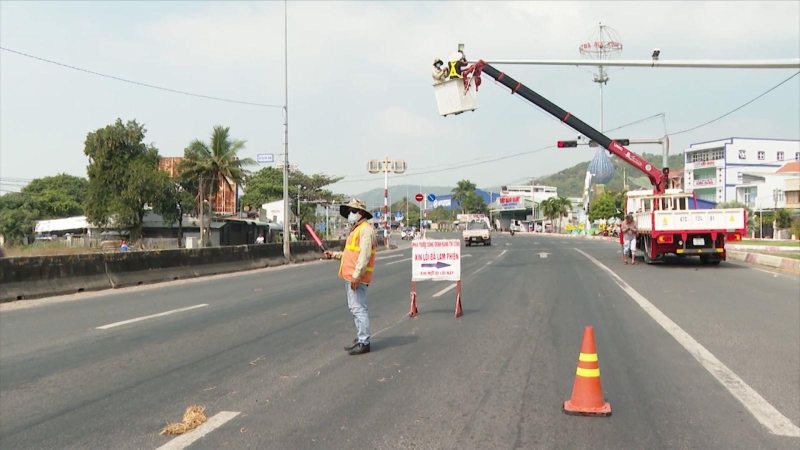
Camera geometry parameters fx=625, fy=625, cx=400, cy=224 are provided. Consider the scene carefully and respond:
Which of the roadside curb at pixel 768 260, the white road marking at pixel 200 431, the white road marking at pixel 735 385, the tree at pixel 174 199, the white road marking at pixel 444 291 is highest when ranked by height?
the tree at pixel 174 199

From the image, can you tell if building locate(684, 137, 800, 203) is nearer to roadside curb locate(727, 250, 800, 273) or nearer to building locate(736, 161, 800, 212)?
building locate(736, 161, 800, 212)

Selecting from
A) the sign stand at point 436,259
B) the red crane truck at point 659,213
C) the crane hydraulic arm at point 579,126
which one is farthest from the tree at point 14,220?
the sign stand at point 436,259

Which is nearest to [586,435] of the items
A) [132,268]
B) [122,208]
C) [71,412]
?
[71,412]

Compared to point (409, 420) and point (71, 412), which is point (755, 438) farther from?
point (71, 412)

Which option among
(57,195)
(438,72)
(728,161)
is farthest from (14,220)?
(728,161)

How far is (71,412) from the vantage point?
5406 mm

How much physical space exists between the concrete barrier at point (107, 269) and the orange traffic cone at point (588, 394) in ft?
41.0

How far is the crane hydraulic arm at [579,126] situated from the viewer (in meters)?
24.3

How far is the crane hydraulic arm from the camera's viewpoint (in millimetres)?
24266

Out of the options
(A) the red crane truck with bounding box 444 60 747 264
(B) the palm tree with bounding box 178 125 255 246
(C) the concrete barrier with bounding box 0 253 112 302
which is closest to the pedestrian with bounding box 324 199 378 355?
(C) the concrete barrier with bounding box 0 253 112 302

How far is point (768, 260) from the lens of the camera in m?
23.1

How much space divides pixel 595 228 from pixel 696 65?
88.5 metres

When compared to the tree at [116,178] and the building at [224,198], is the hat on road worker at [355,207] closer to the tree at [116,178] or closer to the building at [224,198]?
the tree at [116,178]

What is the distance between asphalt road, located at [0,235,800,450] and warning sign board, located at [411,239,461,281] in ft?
2.25
